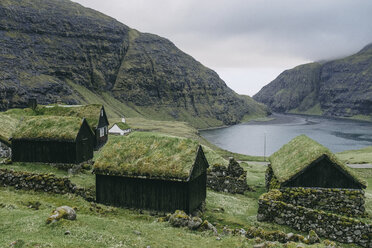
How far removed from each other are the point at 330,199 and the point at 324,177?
73.6 inches

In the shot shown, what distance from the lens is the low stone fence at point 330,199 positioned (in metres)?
25.0

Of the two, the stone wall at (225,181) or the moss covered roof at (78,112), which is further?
the moss covered roof at (78,112)

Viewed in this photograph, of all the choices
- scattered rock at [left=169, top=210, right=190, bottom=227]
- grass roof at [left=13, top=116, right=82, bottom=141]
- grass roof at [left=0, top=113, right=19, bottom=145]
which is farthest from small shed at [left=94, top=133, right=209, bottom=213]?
grass roof at [left=0, top=113, right=19, bottom=145]

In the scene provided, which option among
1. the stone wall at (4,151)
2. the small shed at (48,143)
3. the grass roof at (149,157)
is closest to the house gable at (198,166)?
the grass roof at (149,157)

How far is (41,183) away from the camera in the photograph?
25.7m

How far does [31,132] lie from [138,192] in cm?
1735

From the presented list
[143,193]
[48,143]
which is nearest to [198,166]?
[143,193]

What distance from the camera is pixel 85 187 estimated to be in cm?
2694

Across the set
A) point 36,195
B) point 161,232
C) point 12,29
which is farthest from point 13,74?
point 161,232

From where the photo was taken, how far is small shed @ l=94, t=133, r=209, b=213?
22828mm

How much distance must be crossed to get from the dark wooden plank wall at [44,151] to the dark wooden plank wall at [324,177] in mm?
22777

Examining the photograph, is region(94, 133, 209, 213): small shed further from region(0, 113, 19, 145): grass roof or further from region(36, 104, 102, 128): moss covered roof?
region(36, 104, 102, 128): moss covered roof

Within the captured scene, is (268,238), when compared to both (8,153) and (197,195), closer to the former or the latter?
(197,195)

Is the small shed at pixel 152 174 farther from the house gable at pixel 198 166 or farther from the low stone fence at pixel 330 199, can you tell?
the low stone fence at pixel 330 199
